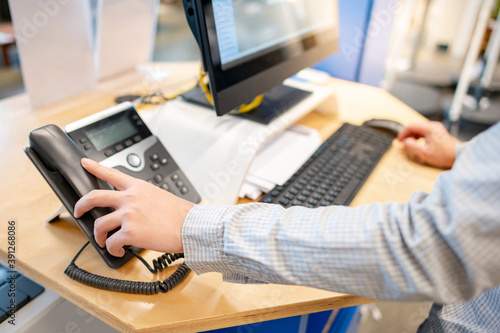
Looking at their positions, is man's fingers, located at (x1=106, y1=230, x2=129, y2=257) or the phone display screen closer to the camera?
man's fingers, located at (x1=106, y1=230, x2=129, y2=257)

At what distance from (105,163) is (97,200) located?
4.7 inches

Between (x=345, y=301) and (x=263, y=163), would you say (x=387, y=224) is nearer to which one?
(x=345, y=301)

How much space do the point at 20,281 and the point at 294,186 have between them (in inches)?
24.9

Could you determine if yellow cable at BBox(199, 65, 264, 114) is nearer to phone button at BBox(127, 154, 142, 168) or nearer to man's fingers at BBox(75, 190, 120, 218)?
phone button at BBox(127, 154, 142, 168)

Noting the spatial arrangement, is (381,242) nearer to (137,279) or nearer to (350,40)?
(137,279)

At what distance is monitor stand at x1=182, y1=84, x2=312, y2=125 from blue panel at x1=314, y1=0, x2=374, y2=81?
0.54 meters

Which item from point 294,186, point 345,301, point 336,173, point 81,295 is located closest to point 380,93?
point 336,173

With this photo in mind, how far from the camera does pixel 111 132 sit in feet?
2.12

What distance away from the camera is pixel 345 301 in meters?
0.55

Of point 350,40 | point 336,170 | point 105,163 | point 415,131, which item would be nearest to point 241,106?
point 336,170

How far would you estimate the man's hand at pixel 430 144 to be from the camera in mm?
895

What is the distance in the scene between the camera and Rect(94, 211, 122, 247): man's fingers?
503 millimetres
